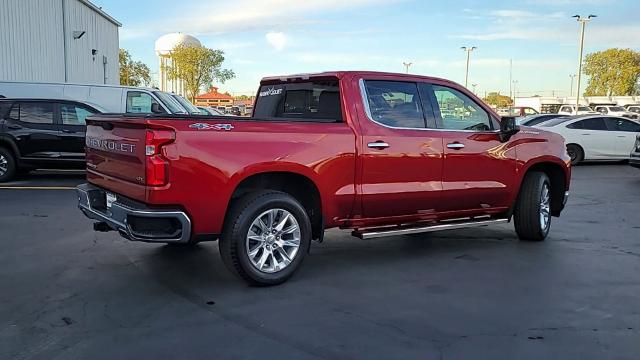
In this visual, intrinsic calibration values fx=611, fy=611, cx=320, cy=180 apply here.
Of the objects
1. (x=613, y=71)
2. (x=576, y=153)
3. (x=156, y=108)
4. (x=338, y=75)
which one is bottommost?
(x=576, y=153)

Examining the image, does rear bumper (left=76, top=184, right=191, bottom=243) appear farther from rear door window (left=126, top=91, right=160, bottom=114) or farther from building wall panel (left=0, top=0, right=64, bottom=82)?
building wall panel (left=0, top=0, right=64, bottom=82)

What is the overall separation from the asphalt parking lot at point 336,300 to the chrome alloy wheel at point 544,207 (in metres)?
0.28

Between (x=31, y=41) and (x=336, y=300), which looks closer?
(x=336, y=300)

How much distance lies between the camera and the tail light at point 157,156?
4.76m

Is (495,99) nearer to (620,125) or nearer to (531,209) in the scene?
(620,125)

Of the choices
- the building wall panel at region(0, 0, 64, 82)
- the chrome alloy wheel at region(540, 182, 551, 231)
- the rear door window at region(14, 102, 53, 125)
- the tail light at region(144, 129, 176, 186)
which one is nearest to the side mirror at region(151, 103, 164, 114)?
the rear door window at region(14, 102, 53, 125)

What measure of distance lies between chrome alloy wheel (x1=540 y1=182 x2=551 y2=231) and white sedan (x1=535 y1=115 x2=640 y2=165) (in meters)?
10.2

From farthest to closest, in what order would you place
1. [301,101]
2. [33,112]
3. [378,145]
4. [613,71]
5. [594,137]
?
1. [613,71]
2. [594,137]
3. [33,112]
4. [301,101]
5. [378,145]

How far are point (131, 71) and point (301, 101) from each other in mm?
66696

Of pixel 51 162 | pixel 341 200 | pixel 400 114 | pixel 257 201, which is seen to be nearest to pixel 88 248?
pixel 257 201

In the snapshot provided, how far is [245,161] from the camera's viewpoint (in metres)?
5.11

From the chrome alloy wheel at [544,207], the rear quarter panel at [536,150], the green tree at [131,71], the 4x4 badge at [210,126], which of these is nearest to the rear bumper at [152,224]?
the 4x4 badge at [210,126]

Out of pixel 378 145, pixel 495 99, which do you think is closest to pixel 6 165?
pixel 378 145

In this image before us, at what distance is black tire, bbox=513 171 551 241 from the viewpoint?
23.7 ft
